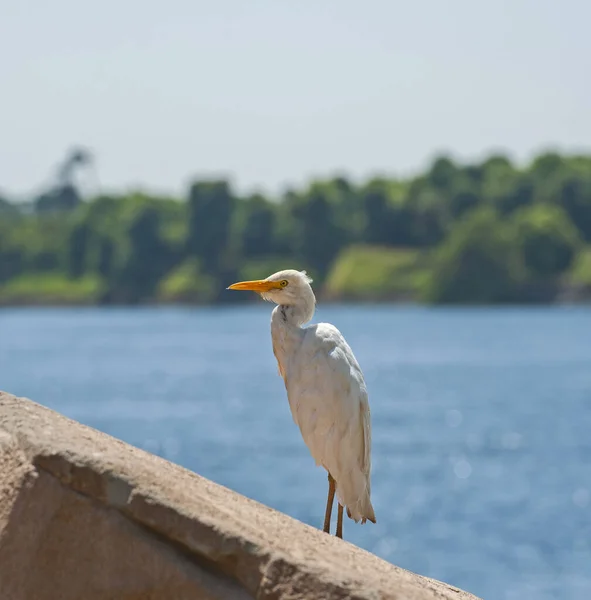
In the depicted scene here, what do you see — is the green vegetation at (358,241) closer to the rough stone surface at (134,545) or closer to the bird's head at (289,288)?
the bird's head at (289,288)

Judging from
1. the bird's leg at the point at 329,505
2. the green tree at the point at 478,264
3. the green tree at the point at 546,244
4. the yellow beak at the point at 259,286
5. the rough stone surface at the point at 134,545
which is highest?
the green tree at the point at 546,244

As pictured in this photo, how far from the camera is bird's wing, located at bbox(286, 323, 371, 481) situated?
340 inches

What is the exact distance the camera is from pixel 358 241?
601 ft

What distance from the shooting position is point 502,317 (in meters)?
154

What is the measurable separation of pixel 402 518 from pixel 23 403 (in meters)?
25.8

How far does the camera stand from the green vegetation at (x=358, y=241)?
529 feet

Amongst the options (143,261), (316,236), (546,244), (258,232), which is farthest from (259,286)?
(143,261)

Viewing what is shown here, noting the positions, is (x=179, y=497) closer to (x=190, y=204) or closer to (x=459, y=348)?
(x=459, y=348)

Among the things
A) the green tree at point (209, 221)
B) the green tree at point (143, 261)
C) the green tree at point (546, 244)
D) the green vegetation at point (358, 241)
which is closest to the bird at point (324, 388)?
the green vegetation at point (358, 241)

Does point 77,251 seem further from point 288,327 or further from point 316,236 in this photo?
point 288,327

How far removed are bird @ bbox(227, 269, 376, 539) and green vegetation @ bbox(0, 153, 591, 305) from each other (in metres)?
150

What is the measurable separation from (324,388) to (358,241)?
6884 inches

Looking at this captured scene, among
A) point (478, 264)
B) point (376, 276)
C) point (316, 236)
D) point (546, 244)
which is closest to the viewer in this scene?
point (478, 264)

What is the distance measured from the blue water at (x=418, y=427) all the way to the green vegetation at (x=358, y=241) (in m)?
35.0
